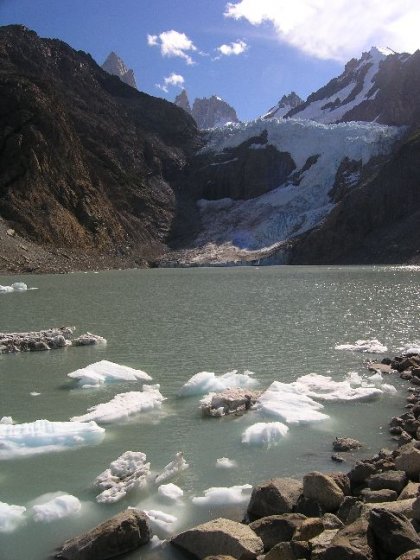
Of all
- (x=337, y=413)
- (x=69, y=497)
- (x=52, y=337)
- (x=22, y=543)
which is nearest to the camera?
(x=22, y=543)

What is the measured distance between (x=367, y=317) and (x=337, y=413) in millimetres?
16324

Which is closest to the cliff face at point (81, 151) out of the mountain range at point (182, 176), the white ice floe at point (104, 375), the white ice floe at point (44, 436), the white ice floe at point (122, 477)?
the mountain range at point (182, 176)

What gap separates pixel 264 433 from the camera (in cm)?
1168

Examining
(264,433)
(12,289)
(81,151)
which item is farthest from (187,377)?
(81,151)

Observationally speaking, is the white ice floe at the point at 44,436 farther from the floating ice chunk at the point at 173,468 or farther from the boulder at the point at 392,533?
the boulder at the point at 392,533

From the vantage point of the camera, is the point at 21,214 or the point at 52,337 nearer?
the point at 52,337

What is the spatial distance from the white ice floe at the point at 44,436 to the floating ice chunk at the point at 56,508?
2234 millimetres

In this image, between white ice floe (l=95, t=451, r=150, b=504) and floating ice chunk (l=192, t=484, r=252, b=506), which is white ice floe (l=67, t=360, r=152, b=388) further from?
floating ice chunk (l=192, t=484, r=252, b=506)

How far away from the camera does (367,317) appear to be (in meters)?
29.0

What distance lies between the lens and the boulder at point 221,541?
7.23 m

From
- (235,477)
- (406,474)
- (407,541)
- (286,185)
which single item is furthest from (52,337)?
(286,185)

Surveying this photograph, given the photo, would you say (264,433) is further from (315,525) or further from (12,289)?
(12,289)

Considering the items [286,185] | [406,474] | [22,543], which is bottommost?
[22,543]

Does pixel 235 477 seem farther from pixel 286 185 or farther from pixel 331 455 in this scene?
pixel 286 185
